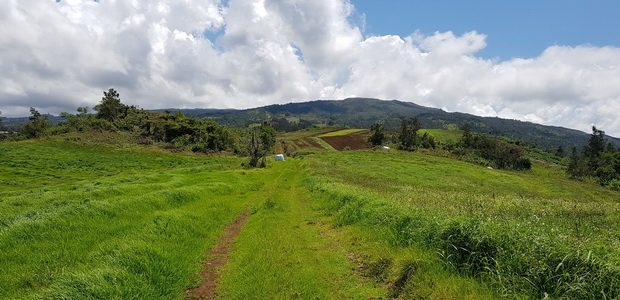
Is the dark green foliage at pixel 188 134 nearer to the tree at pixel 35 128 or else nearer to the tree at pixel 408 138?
the tree at pixel 35 128

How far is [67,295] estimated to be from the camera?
8961 millimetres

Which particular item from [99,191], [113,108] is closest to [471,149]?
[113,108]

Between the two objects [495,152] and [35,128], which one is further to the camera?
[495,152]

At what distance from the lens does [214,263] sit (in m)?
13.9

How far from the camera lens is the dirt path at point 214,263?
440 inches

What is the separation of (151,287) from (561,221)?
14.2 m

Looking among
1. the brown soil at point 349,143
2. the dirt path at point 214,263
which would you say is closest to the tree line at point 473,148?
the brown soil at point 349,143

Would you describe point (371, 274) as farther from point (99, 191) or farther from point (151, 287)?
point (99, 191)

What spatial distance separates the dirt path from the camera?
36.6ft

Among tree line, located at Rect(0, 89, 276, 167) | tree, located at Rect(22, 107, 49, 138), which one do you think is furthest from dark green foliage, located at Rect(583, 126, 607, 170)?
tree, located at Rect(22, 107, 49, 138)

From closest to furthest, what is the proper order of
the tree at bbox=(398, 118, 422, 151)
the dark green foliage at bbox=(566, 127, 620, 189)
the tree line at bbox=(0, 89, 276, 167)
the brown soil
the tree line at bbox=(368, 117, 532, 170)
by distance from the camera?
1. the tree line at bbox=(0, 89, 276, 167)
2. the dark green foliage at bbox=(566, 127, 620, 189)
3. the tree line at bbox=(368, 117, 532, 170)
4. the brown soil
5. the tree at bbox=(398, 118, 422, 151)

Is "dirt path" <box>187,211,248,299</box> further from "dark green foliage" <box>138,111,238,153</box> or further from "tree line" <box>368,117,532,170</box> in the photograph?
"tree line" <box>368,117,532,170</box>

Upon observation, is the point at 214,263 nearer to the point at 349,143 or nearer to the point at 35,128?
the point at 35,128

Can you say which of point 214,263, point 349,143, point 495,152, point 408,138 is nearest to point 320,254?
point 214,263
